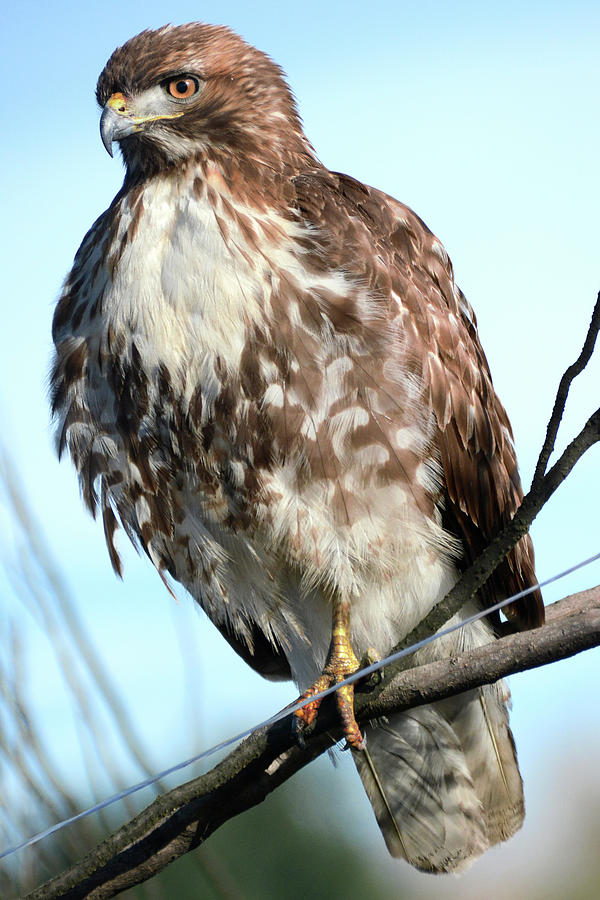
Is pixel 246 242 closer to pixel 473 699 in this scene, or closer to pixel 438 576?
pixel 438 576

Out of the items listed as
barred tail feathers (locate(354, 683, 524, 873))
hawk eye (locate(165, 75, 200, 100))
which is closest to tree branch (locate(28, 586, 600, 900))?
barred tail feathers (locate(354, 683, 524, 873))

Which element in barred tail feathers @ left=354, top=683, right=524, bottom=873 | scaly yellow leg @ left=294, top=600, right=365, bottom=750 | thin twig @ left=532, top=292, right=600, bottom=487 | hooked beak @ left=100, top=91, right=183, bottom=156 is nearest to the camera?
thin twig @ left=532, top=292, right=600, bottom=487

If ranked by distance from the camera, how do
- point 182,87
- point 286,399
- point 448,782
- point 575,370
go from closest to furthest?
point 575,370 < point 286,399 < point 182,87 < point 448,782

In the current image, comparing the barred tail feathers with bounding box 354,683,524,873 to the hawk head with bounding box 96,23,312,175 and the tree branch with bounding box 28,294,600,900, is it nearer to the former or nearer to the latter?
the tree branch with bounding box 28,294,600,900

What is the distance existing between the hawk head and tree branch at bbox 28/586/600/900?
6.21ft

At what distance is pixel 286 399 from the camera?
3.32 meters

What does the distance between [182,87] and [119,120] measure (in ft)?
0.91

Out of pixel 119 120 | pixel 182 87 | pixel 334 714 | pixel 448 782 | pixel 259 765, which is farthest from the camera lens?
pixel 448 782

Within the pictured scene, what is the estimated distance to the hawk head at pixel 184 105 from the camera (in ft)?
11.6

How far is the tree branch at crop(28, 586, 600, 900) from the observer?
259cm

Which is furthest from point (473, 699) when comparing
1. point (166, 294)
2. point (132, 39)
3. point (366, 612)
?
point (132, 39)

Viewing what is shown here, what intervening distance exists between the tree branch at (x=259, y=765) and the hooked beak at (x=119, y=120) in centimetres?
199

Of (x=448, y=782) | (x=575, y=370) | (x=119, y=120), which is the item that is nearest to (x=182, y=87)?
(x=119, y=120)

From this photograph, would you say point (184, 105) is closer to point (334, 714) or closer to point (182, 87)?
point (182, 87)
